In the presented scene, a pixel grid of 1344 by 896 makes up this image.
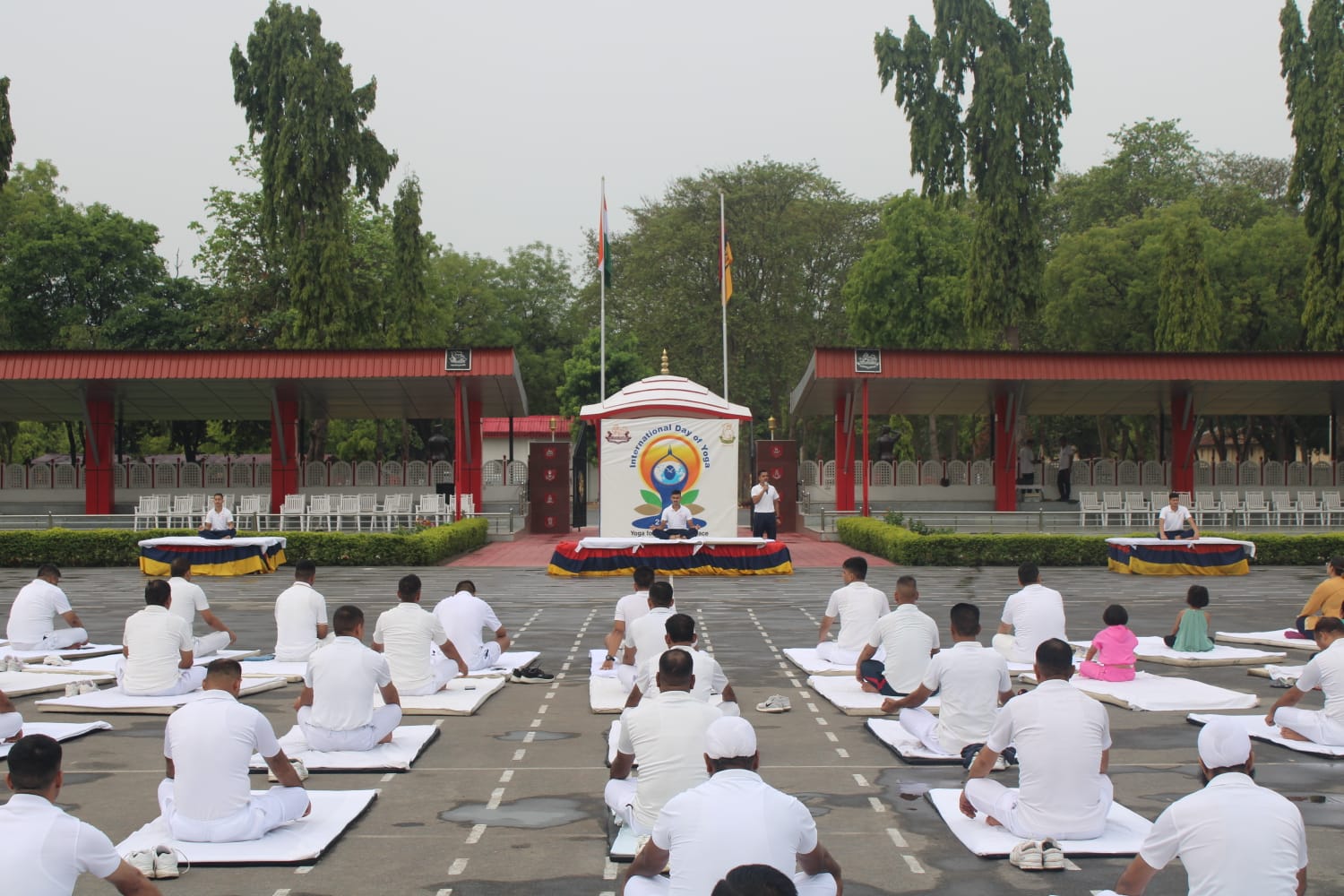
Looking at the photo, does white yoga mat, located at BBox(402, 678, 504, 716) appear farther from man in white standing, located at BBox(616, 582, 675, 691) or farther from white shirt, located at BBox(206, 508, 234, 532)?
white shirt, located at BBox(206, 508, 234, 532)

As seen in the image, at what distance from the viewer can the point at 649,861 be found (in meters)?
5.38

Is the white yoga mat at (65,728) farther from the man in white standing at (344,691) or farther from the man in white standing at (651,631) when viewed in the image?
the man in white standing at (651,631)

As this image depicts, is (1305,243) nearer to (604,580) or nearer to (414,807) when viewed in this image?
(604,580)

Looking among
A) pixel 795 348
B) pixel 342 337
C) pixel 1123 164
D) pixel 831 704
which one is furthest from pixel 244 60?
pixel 831 704

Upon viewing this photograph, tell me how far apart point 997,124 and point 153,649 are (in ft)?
118

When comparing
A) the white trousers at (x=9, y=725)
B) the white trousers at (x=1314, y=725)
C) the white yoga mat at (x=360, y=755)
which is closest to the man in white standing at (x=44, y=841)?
the white yoga mat at (x=360, y=755)

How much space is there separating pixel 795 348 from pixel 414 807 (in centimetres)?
5100

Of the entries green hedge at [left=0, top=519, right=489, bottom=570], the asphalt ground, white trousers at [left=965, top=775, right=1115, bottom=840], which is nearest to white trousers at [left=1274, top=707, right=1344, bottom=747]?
the asphalt ground

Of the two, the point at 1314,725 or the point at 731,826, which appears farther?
Answer: the point at 1314,725

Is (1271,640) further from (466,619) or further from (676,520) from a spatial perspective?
(676,520)

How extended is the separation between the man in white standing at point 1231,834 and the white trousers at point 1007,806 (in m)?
1.90

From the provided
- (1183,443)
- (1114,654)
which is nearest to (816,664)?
(1114,654)

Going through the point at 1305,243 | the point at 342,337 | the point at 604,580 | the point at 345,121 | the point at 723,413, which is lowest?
the point at 604,580

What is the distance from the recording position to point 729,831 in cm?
489
